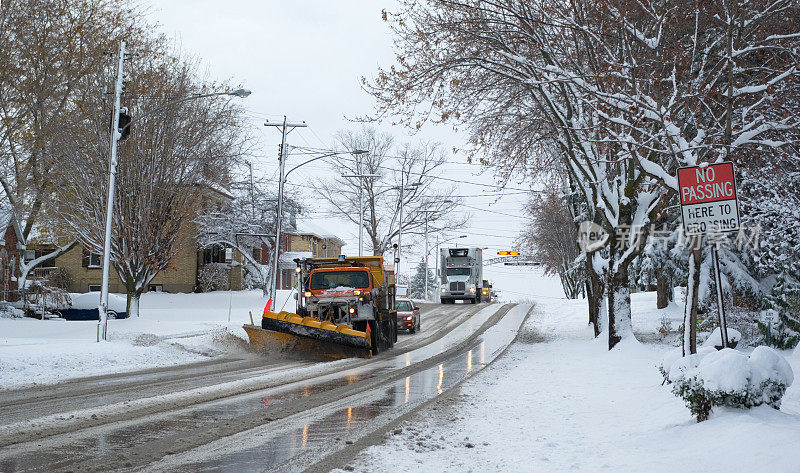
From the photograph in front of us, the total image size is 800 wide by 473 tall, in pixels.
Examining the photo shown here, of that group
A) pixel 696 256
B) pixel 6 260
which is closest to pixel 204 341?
pixel 696 256

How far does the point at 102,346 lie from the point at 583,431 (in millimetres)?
13075

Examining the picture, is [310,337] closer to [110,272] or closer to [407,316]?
[407,316]

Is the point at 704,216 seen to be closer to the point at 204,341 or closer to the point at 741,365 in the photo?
the point at 741,365

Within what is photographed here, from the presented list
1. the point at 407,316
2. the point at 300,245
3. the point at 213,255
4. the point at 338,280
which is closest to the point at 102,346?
the point at 338,280

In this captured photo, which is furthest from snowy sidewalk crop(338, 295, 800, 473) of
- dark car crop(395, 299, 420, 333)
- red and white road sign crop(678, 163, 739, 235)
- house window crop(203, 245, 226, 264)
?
house window crop(203, 245, 226, 264)

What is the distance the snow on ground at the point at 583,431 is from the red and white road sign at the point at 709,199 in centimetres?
241

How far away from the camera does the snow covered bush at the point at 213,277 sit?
48.6 m

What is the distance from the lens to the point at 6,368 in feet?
43.3

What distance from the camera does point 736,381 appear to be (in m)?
6.77

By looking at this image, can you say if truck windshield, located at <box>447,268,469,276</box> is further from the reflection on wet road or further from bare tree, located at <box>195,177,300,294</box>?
the reflection on wet road

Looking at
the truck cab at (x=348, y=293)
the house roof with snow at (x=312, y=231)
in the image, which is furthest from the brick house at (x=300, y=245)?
the truck cab at (x=348, y=293)

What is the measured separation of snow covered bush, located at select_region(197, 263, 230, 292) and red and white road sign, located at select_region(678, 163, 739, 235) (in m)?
42.9

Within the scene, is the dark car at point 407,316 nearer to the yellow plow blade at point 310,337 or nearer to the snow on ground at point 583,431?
the yellow plow blade at point 310,337

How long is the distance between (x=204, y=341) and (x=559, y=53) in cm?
1366
